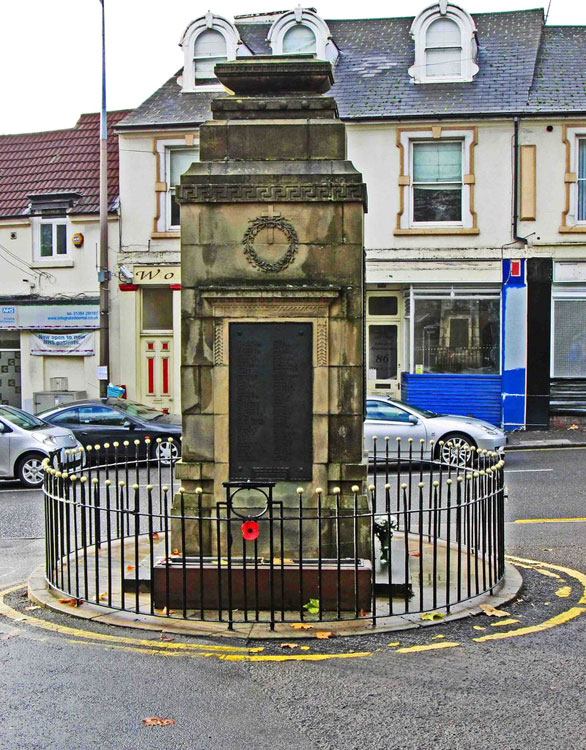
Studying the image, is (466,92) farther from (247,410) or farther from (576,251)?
(247,410)

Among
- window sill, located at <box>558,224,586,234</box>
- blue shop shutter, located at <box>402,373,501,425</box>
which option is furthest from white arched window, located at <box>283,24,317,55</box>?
blue shop shutter, located at <box>402,373,501,425</box>

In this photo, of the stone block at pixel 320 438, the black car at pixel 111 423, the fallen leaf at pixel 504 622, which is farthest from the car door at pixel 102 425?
the fallen leaf at pixel 504 622

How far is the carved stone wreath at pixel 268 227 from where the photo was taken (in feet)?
26.7

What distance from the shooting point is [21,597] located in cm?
848

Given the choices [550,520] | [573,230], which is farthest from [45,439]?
[573,230]

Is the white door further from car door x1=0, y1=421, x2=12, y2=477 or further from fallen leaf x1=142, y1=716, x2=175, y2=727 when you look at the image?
fallen leaf x1=142, y1=716, x2=175, y2=727

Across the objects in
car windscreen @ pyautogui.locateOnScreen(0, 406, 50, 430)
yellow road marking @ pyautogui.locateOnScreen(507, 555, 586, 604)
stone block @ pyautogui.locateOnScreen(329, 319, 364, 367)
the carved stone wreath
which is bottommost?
yellow road marking @ pyautogui.locateOnScreen(507, 555, 586, 604)

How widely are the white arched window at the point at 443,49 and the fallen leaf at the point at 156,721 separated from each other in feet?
70.2

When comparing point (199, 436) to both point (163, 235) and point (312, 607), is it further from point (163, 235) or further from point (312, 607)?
point (163, 235)

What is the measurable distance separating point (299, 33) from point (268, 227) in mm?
17774

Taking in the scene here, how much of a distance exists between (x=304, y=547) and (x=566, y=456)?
1218 centimetres

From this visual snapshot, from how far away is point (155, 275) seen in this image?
24.2 metres

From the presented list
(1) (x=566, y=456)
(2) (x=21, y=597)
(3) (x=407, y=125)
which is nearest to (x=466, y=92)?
(3) (x=407, y=125)

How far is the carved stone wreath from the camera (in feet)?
26.7
